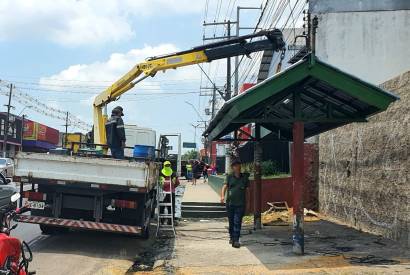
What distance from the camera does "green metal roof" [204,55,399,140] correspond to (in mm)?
9227

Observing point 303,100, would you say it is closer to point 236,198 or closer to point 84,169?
point 236,198

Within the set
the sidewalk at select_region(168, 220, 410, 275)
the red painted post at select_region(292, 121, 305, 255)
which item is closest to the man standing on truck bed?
the sidewalk at select_region(168, 220, 410, 275)

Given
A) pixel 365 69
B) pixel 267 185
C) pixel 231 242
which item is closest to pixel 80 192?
pixel 231 242

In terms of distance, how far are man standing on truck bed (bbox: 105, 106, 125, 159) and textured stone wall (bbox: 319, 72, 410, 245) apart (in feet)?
19.1

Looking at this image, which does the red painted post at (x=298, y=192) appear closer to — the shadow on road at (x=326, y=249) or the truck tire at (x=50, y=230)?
the shadow on road at (x=326, y=249)

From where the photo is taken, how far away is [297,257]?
31.1 feet

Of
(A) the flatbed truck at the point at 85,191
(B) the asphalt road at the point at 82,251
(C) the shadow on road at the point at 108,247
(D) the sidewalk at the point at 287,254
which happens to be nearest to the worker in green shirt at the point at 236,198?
(D) the sidewalk at the point at 287,254

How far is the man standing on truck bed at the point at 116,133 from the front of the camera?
41.6 feet

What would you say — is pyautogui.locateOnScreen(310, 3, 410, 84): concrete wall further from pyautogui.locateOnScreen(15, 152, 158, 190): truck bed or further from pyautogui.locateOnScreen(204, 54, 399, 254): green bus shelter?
pyautogui.locateOnScreen(15, 152, 158, 190): truck bed

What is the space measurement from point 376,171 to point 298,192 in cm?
294

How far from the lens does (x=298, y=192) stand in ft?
32.2

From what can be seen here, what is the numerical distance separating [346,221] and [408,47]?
46.4 feet

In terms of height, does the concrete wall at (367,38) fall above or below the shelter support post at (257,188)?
above

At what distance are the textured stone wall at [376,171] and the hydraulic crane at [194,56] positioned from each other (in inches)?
136
